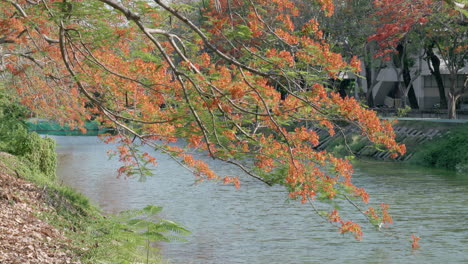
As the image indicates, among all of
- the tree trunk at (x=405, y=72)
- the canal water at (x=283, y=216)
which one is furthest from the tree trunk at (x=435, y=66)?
the canal water at (x=283, y=216)

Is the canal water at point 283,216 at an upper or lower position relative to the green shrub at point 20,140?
lower

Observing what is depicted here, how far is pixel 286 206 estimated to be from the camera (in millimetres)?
19719

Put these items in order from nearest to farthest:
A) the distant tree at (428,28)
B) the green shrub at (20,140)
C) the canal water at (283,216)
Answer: the canal water at (283,216) → the green shrub at (20,140) → the distant tree at (428,28)

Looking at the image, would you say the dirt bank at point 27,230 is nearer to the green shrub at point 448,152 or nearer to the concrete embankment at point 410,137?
the green shrub at point 448,152

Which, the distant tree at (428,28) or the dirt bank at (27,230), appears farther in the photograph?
the distant tree at (428,28)

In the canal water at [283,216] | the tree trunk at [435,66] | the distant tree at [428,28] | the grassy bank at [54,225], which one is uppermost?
the distant tree at [428,28]

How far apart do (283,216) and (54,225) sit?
7.90 m

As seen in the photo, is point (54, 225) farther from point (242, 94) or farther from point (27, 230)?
point (242, 94)

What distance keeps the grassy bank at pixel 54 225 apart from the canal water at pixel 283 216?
1474 mm

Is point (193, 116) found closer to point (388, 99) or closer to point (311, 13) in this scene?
point (311, 13)

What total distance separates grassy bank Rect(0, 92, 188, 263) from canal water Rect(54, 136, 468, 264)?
1474mm

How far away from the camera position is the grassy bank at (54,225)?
9.73 metres

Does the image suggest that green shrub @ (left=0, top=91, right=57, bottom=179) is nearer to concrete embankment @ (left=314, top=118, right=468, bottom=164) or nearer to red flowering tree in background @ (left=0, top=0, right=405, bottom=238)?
red flowering tree in background @ (left=0, top=0, right=405, bottom=238)

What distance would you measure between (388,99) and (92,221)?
1845 inches
